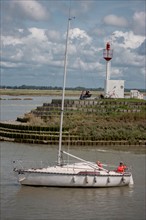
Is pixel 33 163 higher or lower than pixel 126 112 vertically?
lower

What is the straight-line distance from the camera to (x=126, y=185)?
24.4 metres

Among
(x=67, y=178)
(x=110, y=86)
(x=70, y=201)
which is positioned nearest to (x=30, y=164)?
(x=67, y=178)

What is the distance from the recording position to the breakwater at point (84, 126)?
137 ft

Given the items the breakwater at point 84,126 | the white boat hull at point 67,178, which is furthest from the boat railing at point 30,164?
the breakwater at point 84,126

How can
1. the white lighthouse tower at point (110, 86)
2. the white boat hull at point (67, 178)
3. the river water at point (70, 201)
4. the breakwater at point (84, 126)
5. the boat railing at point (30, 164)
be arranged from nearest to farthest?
the river water at point (70, 201) < the white boat hull at point (67, 178) < the boat railing at point (30, 164) < the breakwater at point (84, 126) < the white lighthouse tower at point (110, 86)

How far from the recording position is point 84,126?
44.2 metres

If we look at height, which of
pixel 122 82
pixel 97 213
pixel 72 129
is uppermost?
pixel 122 82

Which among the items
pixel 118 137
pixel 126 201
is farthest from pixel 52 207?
pixel 118 137

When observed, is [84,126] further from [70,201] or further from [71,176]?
[70,201]

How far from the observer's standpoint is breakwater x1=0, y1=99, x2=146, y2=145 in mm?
41688

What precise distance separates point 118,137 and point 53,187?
1987 cm

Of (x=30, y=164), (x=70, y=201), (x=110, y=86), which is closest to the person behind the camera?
(x=70, y=201)

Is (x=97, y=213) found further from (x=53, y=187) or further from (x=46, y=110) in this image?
(x=46, y=110)

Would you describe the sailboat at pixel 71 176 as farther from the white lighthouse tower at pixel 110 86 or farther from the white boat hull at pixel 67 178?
the white lighthouse tower at pixel 110 86
